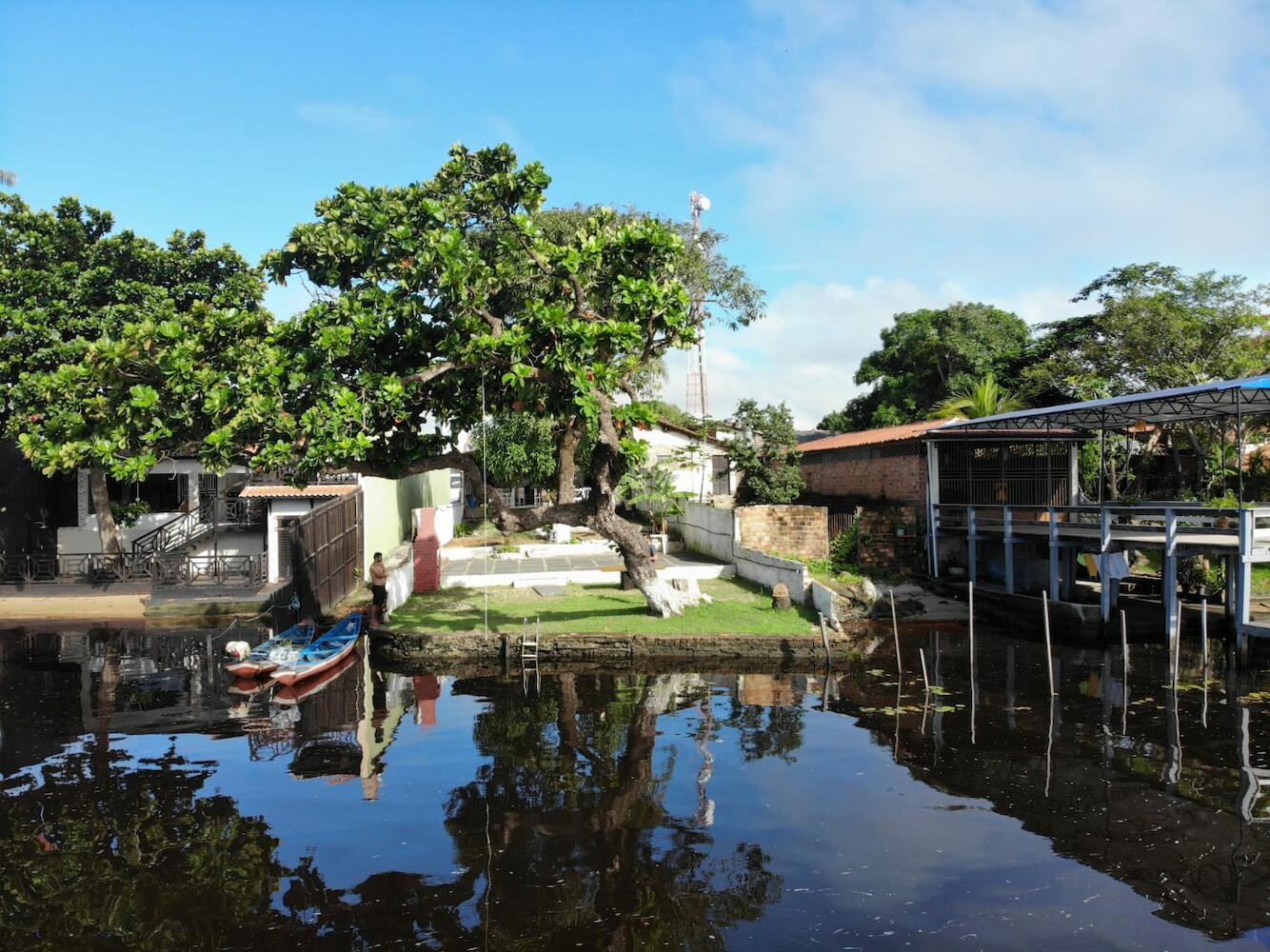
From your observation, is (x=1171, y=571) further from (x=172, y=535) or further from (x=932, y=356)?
(x=172, y=535)

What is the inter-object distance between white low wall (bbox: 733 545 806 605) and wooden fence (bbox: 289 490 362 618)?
10417mm

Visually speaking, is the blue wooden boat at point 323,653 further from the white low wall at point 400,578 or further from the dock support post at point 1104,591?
the dock support post at point 1104,591

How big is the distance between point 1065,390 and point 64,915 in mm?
30641

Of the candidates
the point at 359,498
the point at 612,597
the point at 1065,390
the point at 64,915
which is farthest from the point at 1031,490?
the point at 64,915

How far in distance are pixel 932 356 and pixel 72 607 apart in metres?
34.2

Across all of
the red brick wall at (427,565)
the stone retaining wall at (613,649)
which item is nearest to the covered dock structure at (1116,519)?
the stone retaining wall at (613,649)

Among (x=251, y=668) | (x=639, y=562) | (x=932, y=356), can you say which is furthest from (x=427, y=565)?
(x=932, y=356)

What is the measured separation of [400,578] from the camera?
1989cm

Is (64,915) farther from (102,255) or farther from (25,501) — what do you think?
(25,501)

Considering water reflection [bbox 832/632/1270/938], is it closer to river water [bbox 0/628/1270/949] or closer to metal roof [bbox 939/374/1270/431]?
river water [bbox 0/628/1270/949]

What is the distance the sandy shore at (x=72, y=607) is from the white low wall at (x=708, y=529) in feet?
49.4

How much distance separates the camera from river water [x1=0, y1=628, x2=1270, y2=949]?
717cm

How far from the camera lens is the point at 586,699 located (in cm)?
1435

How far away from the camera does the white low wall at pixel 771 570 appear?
64.3 feet
